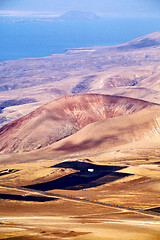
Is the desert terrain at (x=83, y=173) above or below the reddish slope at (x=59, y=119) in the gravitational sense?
below

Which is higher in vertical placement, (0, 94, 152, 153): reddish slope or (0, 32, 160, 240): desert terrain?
(0, 94, 152, 153): reddish slope

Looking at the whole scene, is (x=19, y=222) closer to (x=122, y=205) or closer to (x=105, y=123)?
(x=122, y=205)

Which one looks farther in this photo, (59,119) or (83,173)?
(59,119)

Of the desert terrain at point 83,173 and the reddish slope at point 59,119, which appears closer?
the desert terrain at point 83,173

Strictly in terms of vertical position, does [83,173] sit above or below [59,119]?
below

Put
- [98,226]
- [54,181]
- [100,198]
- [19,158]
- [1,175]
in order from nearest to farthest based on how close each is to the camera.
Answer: [98,226]
[100,198]
[54,181]
[1,175]
[19,158]

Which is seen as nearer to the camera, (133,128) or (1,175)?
(1,175)

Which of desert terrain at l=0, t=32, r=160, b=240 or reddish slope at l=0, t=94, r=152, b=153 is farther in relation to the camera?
reddish slope at l=0, t=94, r=152, b=153

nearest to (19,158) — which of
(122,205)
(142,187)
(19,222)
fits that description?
(142,187)
